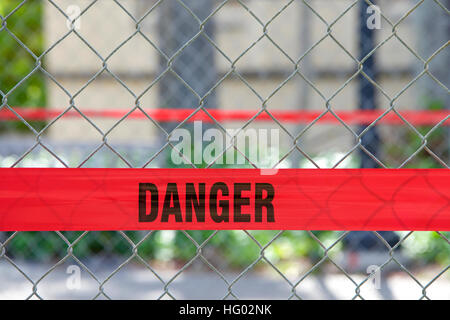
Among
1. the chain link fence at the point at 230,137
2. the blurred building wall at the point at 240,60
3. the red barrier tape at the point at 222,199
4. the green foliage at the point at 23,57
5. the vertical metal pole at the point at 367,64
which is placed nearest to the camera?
the red barrier tape at the point at 222,199

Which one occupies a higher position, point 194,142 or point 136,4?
point 136,4

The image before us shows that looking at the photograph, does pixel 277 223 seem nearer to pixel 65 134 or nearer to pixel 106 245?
pixel 106 245

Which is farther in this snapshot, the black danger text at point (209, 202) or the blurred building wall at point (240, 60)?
the blurred building wall at point (240, 60)

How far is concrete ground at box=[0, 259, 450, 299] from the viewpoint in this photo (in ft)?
12.9

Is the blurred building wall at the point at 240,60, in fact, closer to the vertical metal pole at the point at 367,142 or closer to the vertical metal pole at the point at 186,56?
the vertical metal pole at the point at 186,56

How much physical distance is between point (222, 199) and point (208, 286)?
9.57 feet

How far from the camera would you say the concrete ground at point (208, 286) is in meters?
3.93

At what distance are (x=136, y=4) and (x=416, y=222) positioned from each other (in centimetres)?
818

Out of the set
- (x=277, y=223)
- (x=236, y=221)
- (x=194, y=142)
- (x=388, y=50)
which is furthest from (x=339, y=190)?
(x=388, y=50)

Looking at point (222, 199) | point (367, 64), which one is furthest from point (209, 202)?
point (367, 64)

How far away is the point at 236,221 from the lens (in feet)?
4.95

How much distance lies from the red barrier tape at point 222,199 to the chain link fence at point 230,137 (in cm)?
A: 7

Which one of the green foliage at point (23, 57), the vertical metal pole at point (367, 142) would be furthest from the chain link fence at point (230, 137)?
the green foliage at point (23, 57)

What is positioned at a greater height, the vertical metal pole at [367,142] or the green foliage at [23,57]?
the green foliage at [23,57]
